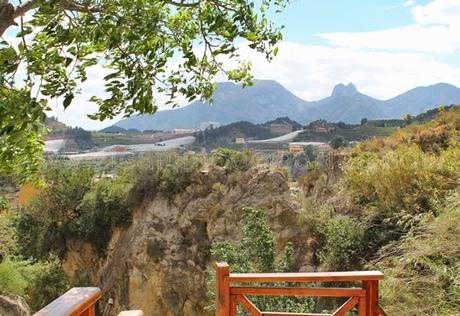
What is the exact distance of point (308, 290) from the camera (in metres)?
2.84

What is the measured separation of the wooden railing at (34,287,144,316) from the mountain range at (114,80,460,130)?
86.2 m

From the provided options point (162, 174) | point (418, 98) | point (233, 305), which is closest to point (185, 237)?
point (162, 174)

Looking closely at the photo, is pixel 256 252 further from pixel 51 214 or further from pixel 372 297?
pixel 51 214

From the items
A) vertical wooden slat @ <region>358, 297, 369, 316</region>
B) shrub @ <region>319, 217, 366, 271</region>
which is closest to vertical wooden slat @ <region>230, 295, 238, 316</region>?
vertical wooden slat @ <region>358, 297, 369, 316</region>

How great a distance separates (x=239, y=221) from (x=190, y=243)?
1.19 meters

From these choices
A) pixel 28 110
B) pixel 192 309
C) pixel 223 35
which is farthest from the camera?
pixel 192 309

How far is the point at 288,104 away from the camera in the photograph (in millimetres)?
114062

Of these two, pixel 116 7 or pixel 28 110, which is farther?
pixel 116 7

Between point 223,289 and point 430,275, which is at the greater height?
point 223,289

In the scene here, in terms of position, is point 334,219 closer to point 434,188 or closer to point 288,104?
point 434,188

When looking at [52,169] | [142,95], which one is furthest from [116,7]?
[52,169]

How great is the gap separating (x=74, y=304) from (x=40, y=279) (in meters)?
9.50

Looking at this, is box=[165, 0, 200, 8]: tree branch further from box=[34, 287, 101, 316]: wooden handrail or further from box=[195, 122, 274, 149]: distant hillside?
box=[195, 122, 274, 149]: distant hillside

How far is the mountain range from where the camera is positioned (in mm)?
91562
